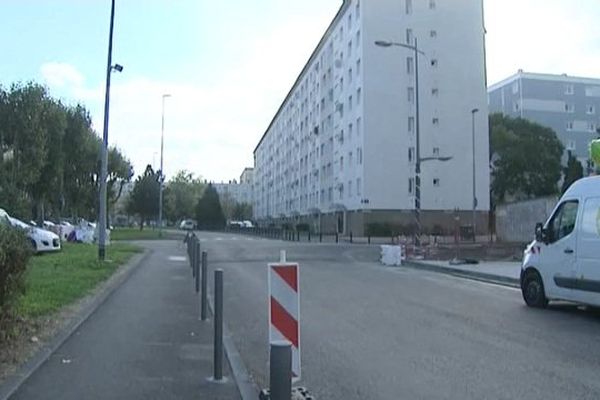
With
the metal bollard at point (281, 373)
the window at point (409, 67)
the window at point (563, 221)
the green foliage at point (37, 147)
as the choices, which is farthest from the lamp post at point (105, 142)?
the window at point (409, 67)

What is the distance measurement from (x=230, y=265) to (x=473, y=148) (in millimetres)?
44153

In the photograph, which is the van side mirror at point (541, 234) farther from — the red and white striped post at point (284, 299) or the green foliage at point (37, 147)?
the green foliage at point (37, 147)

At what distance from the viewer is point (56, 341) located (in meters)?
8.31

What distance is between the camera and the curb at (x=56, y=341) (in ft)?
20.1

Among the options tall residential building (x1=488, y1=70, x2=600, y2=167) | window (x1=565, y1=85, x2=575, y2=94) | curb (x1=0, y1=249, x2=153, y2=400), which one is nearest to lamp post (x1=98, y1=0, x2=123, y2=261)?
curb (x1=0, y1=249, x2=153, y2=400)

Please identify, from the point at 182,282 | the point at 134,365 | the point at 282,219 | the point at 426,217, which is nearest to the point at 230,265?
the point at 182,282

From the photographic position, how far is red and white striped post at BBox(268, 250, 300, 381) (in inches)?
244

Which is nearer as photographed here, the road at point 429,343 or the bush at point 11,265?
the road at point 429,343

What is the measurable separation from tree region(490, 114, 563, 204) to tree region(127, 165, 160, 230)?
4234cm

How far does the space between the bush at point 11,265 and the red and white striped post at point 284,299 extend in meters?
2.88

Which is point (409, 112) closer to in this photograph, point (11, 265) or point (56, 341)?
point (56, 341)

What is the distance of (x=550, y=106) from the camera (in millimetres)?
90188

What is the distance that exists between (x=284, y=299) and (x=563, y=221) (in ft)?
26.7

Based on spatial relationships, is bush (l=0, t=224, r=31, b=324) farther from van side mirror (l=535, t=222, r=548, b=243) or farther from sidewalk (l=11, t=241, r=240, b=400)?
van side mirror (l=535, t=222, r=548, b=243)
